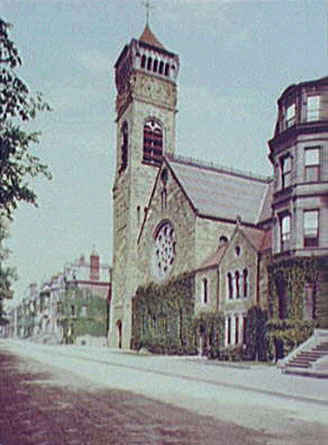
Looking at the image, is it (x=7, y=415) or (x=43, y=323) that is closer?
(x=7, y=415)

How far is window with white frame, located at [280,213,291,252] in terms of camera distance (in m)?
28.2

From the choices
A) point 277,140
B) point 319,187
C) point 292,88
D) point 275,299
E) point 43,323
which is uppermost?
point 292,88

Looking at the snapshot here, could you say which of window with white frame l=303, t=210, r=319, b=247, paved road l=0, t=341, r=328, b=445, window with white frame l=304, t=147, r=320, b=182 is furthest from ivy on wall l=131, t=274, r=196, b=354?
paved road l=0, t=341, r=328, b=445

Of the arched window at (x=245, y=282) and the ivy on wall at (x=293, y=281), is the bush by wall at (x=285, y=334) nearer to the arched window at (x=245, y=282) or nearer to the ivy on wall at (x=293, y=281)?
the ivy on wall at (x=293, y=281)

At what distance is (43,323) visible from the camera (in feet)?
271

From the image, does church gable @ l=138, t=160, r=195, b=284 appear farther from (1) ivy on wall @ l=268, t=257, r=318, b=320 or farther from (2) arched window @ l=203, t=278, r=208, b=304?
(1) ivy on wall @ l=268, t=257, r=318, b=320

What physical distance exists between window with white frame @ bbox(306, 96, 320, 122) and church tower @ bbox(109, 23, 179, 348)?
2215 cm

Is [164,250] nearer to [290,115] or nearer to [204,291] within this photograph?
[204,291]

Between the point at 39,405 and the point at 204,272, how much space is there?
85.4 feet

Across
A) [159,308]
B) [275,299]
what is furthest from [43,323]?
[275,299]

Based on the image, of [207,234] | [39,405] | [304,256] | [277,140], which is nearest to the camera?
[39,405]

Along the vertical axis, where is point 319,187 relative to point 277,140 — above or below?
below

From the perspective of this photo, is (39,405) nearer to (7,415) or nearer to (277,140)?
(7,415)

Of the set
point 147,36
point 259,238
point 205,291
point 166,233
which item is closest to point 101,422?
point 147,36
